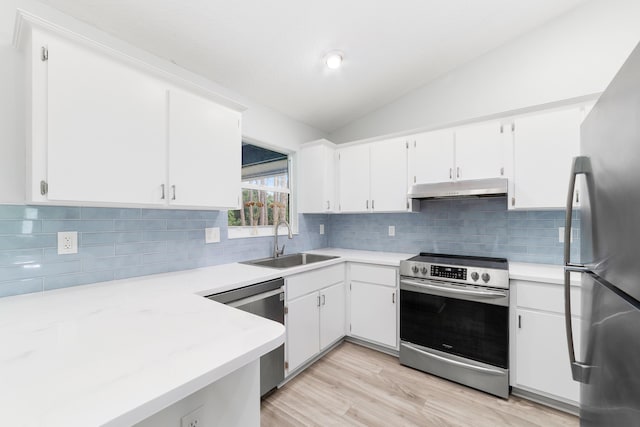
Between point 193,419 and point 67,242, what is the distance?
1353 millimetres

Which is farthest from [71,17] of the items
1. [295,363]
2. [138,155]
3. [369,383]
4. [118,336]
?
[369,383]

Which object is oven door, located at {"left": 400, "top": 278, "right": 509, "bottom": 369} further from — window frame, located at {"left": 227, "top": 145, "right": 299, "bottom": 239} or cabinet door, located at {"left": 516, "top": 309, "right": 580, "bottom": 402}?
window frame, located at {"left": 227, "top": 145, "right": 299, "bottom": 239}

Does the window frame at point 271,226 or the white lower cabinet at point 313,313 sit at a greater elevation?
the window frame at point 271,226

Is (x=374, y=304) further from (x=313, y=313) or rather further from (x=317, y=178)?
(x=317, y=178)

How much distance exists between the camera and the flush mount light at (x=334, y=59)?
2305 millimetres

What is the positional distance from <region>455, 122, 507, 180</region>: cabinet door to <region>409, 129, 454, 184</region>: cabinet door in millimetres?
78

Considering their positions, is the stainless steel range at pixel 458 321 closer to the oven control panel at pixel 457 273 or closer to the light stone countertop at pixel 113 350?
the oven control panel at pixel 457 273

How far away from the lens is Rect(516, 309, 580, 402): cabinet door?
1.80m

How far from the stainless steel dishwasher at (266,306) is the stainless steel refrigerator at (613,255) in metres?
1.62

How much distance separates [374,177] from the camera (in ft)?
9.77

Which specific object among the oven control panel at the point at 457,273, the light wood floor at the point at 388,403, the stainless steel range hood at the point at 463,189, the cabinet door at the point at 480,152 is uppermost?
the cabinet door at the point at 480,152

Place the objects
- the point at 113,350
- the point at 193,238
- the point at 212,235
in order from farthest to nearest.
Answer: the point at 212,235 → the point at 193,238 → the point at 113,350

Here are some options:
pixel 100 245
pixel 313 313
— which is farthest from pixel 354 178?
pixel 100 245

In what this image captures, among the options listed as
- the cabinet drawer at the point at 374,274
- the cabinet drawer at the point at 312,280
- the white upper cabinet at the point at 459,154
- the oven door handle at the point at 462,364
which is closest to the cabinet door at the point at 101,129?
the cabinet drawer at the point at 312,280
